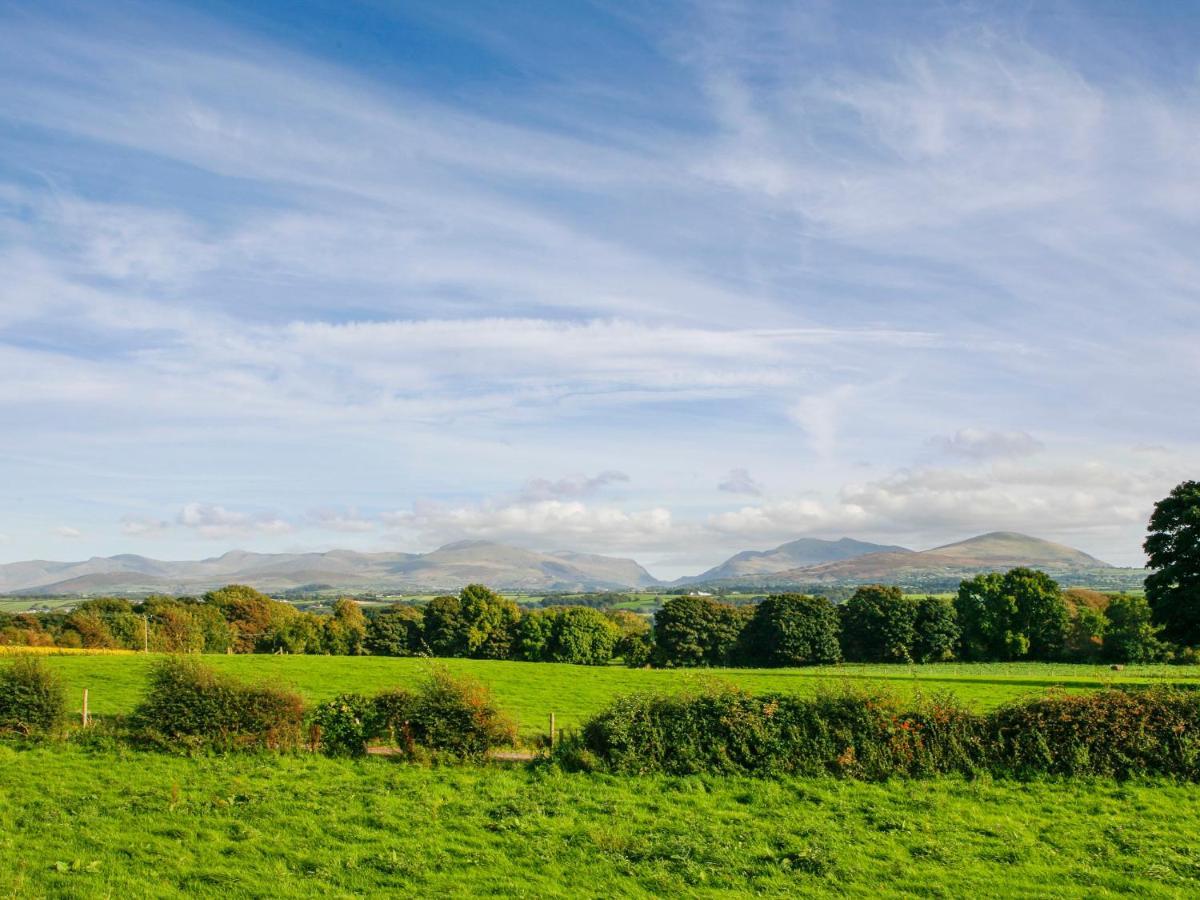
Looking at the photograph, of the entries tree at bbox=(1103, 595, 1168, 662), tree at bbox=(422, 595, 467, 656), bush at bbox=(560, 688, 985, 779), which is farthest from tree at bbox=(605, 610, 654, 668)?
bush at bbox=(560, 688, 985, 779)

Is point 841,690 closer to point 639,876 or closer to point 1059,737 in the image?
point 1059,737

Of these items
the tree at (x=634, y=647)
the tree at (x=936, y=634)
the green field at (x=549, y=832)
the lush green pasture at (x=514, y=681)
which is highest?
the green field at (x=549, y=832)

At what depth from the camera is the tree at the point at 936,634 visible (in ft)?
315

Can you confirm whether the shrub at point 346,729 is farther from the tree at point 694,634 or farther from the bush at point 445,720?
the tree at point 694,634

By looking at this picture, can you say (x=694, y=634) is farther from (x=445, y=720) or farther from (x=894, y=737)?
(x=894, y=737)

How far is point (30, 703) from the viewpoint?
85.6 ft

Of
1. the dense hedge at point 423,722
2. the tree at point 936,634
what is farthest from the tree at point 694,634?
the dense hedge at point 423,722

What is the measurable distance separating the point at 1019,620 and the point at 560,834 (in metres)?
91.2

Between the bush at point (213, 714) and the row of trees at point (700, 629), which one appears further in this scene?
the row of trees at point (700, 629)

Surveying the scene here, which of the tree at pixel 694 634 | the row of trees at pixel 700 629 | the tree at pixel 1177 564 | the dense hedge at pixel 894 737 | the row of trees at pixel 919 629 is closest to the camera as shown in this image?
the dense hedge at pixel 894 737

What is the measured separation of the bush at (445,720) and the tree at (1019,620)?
84.1 meters

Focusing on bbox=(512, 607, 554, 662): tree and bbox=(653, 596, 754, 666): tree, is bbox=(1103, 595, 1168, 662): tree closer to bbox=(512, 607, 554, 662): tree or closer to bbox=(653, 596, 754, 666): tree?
bbox=(653, 596, 754, 666): tree

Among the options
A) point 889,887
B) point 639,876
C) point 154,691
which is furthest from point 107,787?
point 889,887

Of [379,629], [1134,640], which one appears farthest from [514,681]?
[1134,640]
